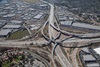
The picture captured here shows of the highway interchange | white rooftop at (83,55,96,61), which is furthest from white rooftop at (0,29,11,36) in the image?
white rooftop at (83,55,96,61)

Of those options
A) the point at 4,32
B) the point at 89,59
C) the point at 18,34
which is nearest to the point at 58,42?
the point at 89,59

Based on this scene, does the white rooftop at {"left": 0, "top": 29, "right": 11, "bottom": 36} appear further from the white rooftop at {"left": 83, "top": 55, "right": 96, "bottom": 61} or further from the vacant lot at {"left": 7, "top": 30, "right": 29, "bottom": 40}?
the white rooftop at {"left": 83, "top": 55, "right": 96, "bottom": 61}

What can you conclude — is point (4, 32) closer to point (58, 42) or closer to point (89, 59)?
point (58, 42)

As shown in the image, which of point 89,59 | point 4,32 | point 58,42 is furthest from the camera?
point 4,32

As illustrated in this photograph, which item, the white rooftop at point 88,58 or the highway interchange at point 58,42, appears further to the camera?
the highway interchange at point 58,42

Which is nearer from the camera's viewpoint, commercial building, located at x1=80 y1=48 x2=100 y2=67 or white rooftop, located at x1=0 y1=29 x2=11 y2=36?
commercial building, located at x1=80 y1=48 x2=100 y2=67

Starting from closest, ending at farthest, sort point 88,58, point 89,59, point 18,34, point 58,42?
point 89,59 → point 88,58 → point 58,42 → point 18,34

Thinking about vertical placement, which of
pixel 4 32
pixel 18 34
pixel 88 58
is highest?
pixel 88 58

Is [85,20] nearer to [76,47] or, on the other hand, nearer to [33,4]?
[76,47]

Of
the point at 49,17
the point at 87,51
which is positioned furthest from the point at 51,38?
the point at 49,17

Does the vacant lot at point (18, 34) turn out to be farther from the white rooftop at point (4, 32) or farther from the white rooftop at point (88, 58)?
the white rooftop at point (88, 58)

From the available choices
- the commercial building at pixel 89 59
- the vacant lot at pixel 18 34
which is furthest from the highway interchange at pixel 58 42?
the commercial building at pixel 89 59
